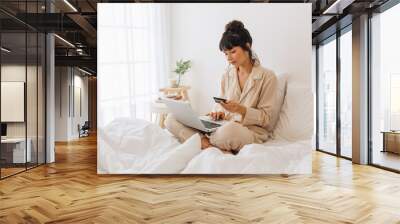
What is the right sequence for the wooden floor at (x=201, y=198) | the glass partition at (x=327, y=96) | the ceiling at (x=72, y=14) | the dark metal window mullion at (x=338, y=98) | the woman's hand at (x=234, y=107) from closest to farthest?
the wooden floor at (x=201, y=198)
the woman's hand at (x=234, y=107)
the ceiling at (x=72, y=14)
the dark metal window mullion at (x=338, y=98)
the glass partition at (x=327, y=96)

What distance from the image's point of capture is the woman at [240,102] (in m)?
5.50

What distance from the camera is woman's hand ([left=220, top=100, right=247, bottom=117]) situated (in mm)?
5496

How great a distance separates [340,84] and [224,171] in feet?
13.3

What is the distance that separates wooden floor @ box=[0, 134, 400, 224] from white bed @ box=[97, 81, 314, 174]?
6.1 inches

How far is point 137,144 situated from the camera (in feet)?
18.4

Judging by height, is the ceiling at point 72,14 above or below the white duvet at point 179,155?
above

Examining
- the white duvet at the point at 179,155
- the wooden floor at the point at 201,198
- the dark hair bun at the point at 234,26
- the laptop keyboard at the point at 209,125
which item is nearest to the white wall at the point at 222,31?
the dark hair bun at the point at 234,26

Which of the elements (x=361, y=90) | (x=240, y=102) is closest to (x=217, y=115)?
(x=240, y=102)

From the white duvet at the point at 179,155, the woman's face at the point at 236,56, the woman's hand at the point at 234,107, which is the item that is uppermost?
the woman's face at the point at 236,56

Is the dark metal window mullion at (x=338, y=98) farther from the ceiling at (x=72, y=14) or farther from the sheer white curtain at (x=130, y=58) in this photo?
the sheer white curtain at (x=130, y=58)

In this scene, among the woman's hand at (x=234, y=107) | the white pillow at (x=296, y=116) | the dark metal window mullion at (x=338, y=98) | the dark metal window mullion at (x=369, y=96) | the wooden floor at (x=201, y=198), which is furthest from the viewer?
the dark metal window mullion at (x=338, y=98)

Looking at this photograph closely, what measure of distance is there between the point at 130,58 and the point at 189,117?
1.24 m

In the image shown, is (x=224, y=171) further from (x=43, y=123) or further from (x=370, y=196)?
(x=43, y=123)

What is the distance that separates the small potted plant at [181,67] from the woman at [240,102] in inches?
20.5
